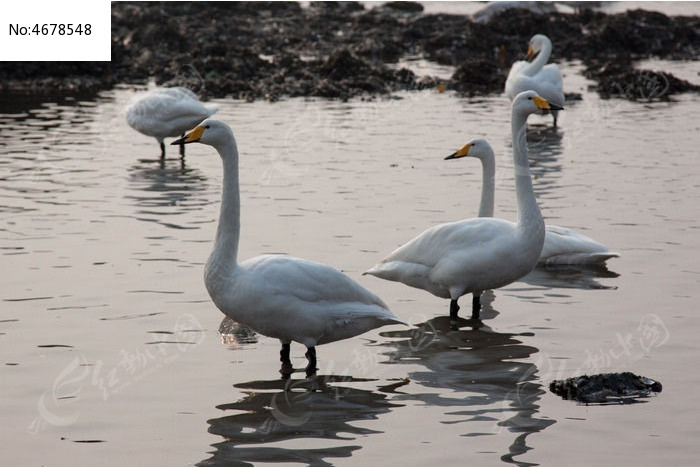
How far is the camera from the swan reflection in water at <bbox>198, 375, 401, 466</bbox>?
6074 millimetres

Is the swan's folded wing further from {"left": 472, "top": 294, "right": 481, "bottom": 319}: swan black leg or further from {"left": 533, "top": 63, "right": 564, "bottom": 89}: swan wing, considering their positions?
{"left": 533, "top": 63, "right": 564, "bottom": 89}: swan wing

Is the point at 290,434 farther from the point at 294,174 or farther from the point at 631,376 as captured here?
the point at 294,174

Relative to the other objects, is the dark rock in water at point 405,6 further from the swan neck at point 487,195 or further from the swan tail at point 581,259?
the swan neck at point 487,195

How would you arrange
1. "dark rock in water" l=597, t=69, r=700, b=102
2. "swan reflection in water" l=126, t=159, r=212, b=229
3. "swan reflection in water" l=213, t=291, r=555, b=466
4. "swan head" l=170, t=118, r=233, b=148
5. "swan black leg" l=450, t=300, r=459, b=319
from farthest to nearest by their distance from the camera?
"dark rock in water" l=597, t=69, r=700, b=102 → "swan reflection in water" l=126, t=159, r=212, b=229 → "swan black leg" l=450, t=300, r=459, b=319 → "swan head" l=170, t=118, r=233, b=148 → "swan reflection in water" l=213, t=291, r=555, b=466

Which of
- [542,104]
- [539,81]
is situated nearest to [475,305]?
[542,104]

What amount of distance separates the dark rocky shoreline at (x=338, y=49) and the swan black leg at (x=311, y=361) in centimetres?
1429

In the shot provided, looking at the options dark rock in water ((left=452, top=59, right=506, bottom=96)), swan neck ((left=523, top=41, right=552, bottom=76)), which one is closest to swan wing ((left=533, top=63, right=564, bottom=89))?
swan neck ((left=523, top=41, right=552, bottom=76))

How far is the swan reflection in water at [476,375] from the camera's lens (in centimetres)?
653

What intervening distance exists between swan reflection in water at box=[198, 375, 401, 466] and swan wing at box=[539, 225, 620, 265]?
11.2 ft

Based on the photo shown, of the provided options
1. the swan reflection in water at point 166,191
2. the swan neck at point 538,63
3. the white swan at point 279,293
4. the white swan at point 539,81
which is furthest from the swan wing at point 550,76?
the white swan at point 279,293

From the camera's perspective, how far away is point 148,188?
540 inches

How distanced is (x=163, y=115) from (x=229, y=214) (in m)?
9.08

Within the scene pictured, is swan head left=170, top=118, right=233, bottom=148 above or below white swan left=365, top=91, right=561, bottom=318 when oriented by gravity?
above

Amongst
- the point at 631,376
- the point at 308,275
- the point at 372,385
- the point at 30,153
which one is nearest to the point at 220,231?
the point at 308,275
